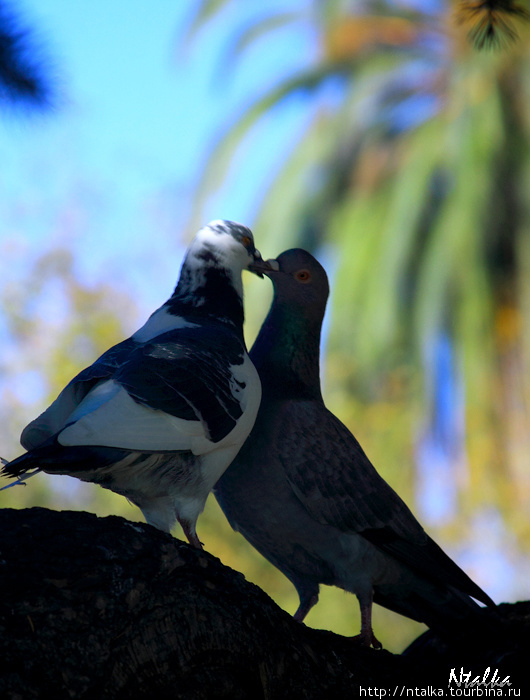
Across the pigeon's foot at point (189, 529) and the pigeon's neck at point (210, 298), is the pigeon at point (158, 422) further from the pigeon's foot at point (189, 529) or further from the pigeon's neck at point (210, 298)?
the pigeon's neck at point (210, 298)

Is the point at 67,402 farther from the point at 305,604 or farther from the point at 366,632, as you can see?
the point at 366,632

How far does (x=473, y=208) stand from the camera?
51.8 ft

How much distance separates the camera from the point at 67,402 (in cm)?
369

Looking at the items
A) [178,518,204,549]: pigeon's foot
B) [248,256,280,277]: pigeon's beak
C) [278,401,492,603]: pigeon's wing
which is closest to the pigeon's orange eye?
[248,256,280,277]: pigeon's beak

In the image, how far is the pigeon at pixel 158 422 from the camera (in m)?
3.25

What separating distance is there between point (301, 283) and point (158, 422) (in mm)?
1543

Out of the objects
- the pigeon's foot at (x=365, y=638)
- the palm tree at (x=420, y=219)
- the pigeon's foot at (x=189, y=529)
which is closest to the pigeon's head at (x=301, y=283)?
the pigeon's foot at (x=189, y=529)

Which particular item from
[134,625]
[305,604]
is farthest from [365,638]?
[134,625]

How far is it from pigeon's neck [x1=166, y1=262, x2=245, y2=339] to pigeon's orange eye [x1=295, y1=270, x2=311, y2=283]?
377 millimetres

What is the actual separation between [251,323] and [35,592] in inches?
537

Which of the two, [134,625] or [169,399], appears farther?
[169,399]

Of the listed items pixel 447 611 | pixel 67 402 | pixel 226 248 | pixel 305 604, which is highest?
pixel 226 248

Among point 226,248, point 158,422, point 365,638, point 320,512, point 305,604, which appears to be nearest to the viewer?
point 158,422

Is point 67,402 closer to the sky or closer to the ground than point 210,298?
closer to the ground
